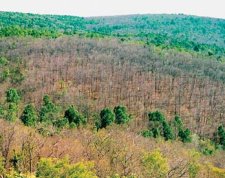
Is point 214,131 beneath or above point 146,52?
beneath

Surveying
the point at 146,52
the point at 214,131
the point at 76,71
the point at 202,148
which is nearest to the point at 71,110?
the point at 202,148

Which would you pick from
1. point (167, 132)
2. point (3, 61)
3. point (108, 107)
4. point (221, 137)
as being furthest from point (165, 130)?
point (3, 61)

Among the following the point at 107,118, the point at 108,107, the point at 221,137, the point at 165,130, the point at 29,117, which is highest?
the point at 29,117

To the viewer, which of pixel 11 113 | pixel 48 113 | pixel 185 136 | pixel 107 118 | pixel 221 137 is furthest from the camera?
pixel 221 137

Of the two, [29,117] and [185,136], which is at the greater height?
[29,117]

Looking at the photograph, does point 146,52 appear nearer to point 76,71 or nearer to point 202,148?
point 76,71

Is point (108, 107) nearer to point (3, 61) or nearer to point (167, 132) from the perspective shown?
point (167, 132)
